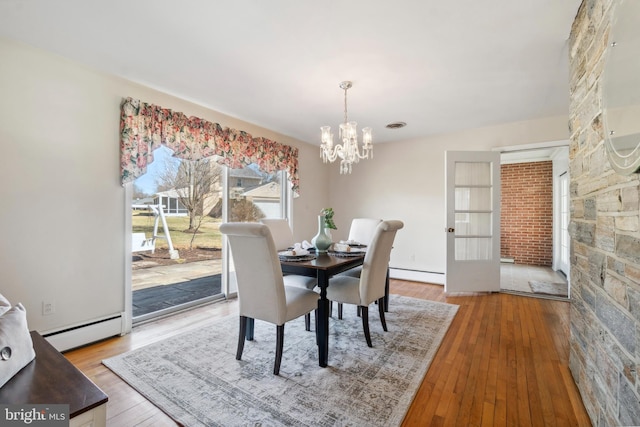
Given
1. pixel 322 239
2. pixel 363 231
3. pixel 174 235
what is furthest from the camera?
pixel 363 231

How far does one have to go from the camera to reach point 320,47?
2141 mm

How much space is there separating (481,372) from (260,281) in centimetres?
173

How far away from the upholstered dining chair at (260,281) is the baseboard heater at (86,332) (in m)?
1.35

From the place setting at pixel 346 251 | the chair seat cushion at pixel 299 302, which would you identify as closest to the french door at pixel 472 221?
the place setting at pixel 346 251

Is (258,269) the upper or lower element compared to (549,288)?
upper

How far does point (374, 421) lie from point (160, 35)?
2871mm

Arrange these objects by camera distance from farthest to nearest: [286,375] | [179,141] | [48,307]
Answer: [179,141]
[48,307]
[286,375]

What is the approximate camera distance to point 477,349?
2.38 metres

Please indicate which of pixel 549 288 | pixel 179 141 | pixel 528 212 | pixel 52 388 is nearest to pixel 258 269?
pixel 52 388

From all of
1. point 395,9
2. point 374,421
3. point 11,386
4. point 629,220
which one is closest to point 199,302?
point 11,386

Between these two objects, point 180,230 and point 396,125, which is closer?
point 180,230

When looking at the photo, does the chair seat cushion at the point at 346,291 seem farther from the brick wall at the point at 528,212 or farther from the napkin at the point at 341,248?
the brick wall at the point at 528,212

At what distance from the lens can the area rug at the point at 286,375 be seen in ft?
5.25

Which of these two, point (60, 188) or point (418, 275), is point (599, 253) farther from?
point (60, 188)
